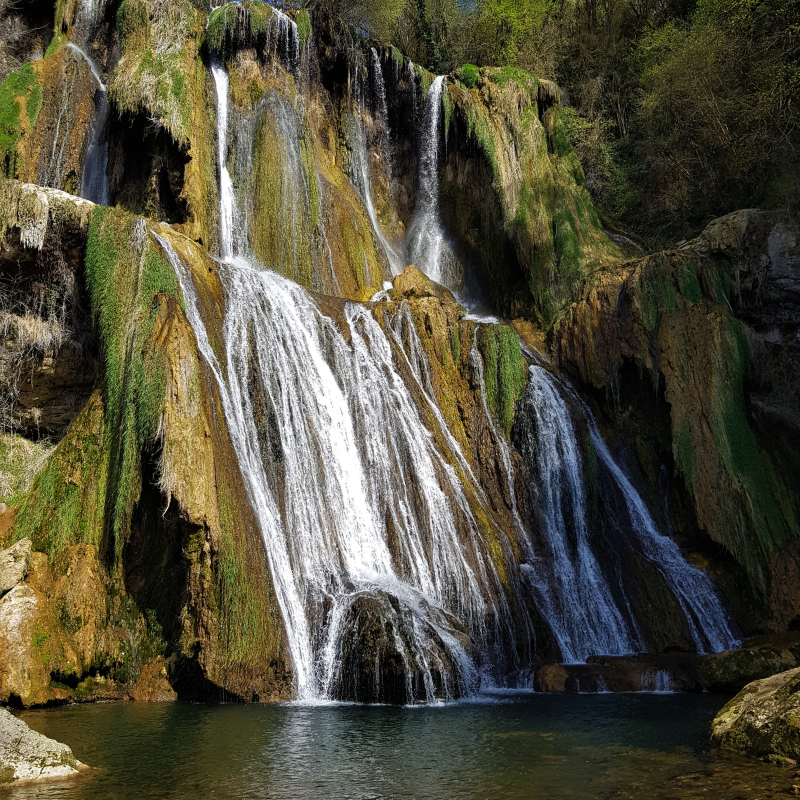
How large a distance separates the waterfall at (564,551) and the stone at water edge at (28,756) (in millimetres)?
9886

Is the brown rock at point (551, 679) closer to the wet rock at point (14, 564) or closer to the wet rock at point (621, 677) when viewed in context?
the wet rock at point (621, 677)

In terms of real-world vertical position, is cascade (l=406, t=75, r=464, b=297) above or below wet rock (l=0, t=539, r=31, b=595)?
above

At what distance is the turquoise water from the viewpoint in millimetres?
6379

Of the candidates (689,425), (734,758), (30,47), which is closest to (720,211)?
(689,425)

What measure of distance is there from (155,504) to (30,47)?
900 inches

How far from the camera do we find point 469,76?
2656cm

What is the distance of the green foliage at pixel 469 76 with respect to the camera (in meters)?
26.4

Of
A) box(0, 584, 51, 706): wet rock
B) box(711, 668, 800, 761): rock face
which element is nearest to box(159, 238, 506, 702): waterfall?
box(0, 584, 51, 706): wet rock

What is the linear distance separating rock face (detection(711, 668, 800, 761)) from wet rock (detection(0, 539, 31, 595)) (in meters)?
10.4

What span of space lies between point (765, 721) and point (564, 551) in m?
9.33

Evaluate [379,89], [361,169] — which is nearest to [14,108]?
[361,169]

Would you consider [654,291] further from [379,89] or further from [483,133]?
[379,89]

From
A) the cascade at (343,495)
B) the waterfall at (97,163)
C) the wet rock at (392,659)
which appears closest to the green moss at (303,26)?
the waterfall at (97,163)

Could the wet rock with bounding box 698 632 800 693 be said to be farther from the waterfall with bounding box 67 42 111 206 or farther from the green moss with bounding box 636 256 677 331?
the waterfall with bounding box 67 42 111 206
